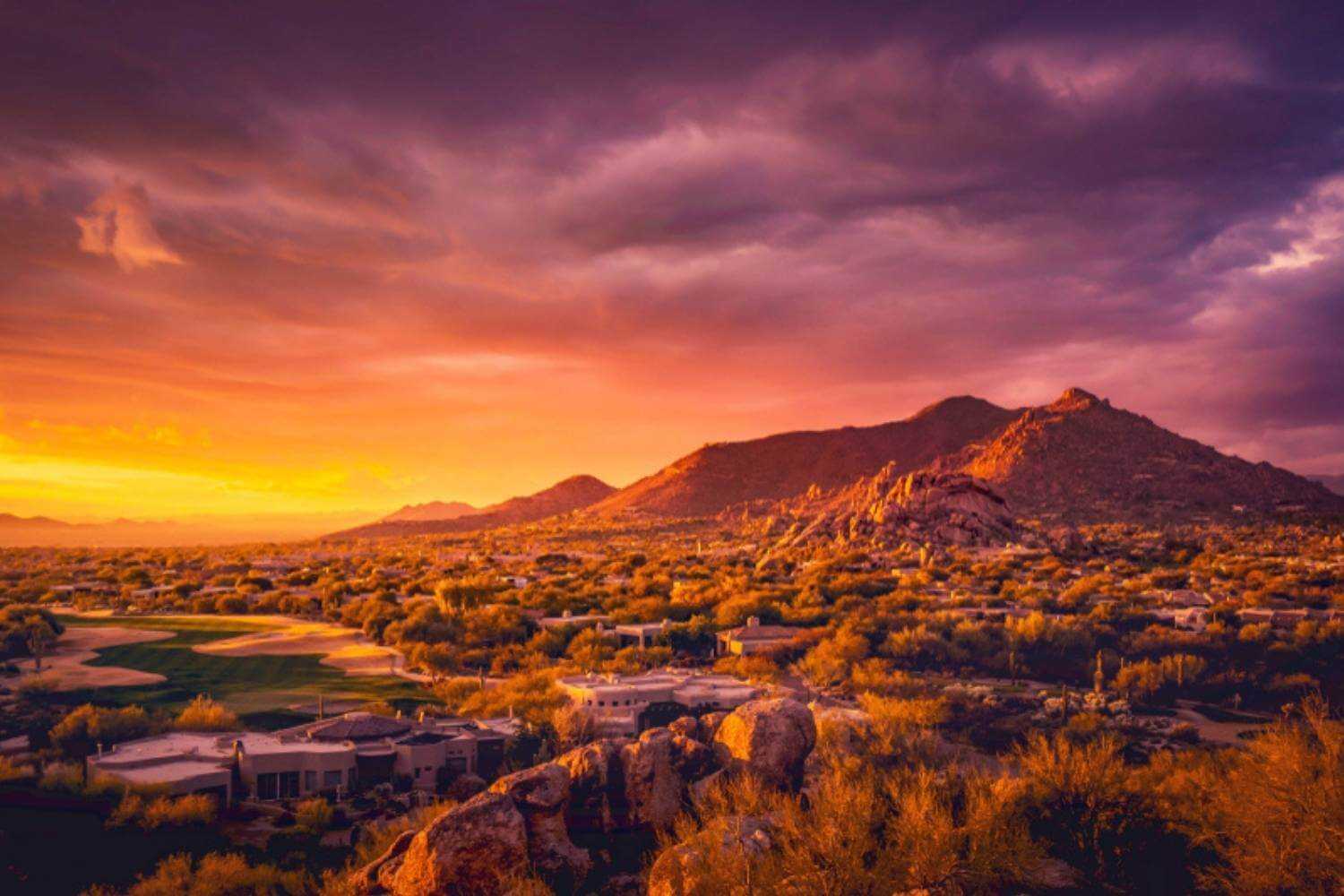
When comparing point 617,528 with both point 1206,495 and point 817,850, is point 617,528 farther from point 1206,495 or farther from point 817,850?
point 817,850

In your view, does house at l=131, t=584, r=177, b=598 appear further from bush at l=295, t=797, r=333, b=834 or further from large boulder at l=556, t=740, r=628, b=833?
large boulder at l=556, t=740, r=628, b=833

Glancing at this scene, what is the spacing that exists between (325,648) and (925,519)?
4940cm

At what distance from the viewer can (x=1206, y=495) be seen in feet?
333

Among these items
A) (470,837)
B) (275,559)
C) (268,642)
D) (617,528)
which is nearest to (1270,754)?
(470,837)

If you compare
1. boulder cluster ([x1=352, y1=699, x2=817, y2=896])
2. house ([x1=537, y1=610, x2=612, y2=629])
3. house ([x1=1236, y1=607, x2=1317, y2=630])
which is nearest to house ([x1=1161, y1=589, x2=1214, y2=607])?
house ([x1=1236, y1=607, x2=1317, y2=630])

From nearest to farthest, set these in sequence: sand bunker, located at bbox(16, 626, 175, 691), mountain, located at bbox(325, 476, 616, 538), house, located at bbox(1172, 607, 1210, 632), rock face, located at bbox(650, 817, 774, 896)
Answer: rock face, located at bbox(650, 817, 774, 896)
sand bunker, located at bbox(16, 626, 175, 691)
house, located at bbox(1172, 607, 1210, 632)
mountain, located at bbox(325, 476, 616, 538)

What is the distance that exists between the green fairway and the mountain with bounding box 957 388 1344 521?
242ft

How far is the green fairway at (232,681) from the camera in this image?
2853 cm

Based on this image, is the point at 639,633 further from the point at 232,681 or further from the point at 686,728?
the point at 686,728

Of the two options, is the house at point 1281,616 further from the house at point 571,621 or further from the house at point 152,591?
the house at point 152,591

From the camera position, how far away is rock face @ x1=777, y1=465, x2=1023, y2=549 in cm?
7200

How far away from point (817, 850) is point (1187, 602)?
3800 cm

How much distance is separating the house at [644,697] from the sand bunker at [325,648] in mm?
9901

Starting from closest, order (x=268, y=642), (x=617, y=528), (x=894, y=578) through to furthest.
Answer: (x=268, y=642)
(x=894, y=578)
(x=617, y=528)
